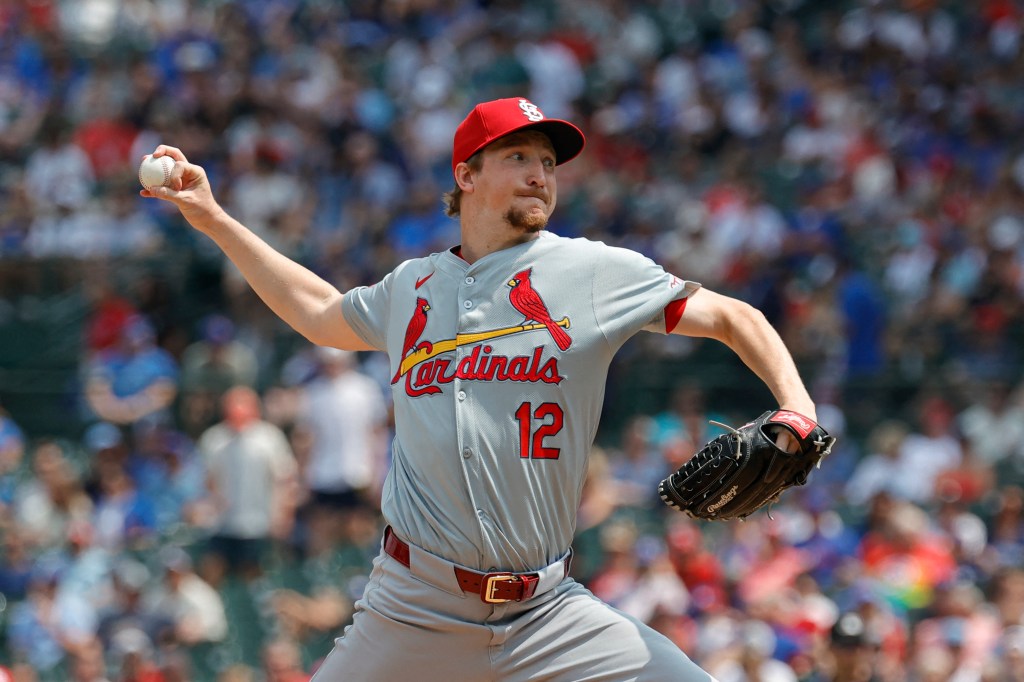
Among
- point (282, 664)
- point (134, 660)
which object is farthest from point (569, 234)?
point (134, 660)

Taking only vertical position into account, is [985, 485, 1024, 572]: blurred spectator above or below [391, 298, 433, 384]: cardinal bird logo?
below

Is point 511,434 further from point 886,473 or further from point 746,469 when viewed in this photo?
point 886,473

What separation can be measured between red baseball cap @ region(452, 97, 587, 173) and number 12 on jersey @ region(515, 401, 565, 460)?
0.74m

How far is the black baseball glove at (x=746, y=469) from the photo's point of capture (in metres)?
3.63

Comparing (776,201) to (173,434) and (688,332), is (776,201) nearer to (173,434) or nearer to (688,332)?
(173,434)

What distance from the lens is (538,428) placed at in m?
3.91

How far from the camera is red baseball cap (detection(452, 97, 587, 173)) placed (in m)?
4.10

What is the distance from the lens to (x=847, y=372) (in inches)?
434

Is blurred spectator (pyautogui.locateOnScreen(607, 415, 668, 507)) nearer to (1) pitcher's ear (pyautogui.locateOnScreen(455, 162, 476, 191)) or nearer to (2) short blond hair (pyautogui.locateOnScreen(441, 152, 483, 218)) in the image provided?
(2) short blond hair (pyautogui.locateOnScreen(441, 152, 483, 218))

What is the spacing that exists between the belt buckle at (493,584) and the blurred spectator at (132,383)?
7840mm

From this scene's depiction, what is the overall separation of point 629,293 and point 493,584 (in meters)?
0.83

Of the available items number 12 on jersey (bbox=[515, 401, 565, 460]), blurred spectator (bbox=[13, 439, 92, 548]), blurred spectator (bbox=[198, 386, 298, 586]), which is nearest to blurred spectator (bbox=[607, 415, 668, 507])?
blurred spectator (bbox=[198, 386, 298, 586])

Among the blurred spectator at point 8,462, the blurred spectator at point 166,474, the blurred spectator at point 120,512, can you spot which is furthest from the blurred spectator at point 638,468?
the blurred spectator at point 8,462

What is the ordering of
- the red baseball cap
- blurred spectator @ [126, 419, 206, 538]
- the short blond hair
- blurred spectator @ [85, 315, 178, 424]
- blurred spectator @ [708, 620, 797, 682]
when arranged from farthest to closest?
blurred spectator @ [85, 315, 178, 424], blurred spectator @ [126, 419, 206, 538], blurred spectator @ [708, 620, 797, 682], the short blond hair, the red baseball cap
